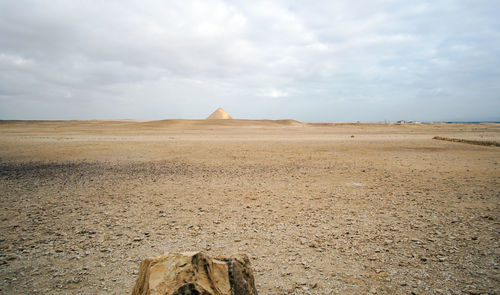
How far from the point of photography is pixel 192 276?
187cm

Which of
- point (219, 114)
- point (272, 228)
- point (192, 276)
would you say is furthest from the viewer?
point (219, 114)

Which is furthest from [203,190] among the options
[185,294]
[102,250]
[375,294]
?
[185,294]

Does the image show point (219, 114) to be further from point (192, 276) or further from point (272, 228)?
point (192, 276)

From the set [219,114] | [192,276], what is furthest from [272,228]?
[219,114]

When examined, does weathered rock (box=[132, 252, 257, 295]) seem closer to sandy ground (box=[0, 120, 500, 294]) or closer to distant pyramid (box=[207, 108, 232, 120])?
sandy ground (box=[0, 120, 500, 294])

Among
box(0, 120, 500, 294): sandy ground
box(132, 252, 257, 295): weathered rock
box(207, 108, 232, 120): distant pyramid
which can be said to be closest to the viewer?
box(132, 252, 257, 295): weathered rock

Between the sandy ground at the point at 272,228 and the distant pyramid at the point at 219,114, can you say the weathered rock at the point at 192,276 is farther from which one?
the distant pyramid at the point at 219,114

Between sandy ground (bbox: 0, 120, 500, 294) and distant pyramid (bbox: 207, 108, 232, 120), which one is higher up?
distant pyramid (bbox: 207, 108, 232, 120)

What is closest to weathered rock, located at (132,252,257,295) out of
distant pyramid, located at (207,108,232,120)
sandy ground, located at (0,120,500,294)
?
sandy ground, located at (0,120,500,294)

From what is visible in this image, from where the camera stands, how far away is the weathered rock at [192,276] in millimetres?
1808

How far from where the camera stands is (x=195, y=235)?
14.8 feet

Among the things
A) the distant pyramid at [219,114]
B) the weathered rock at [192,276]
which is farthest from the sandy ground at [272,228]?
the distant pyramid at [219,114]

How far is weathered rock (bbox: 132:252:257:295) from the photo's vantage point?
1.81 meters

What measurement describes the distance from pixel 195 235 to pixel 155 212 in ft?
5.08
